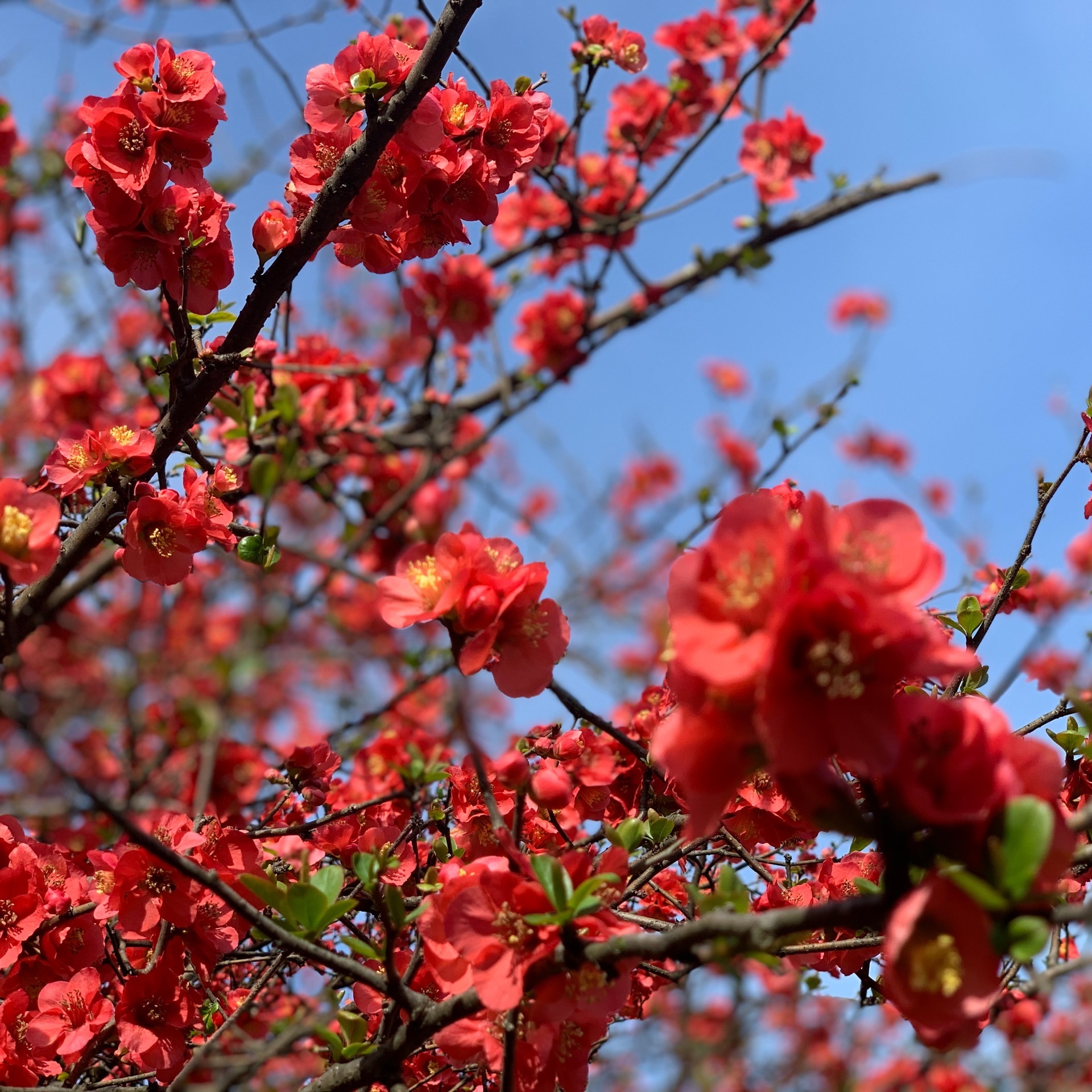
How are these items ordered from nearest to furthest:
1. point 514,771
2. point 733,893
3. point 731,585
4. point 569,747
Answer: point 731,585 → point 733,893 → point 514,771 → point 569,747

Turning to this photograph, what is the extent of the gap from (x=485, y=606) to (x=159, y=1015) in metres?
1.00

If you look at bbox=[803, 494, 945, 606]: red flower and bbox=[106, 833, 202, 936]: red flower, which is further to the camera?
bbox=[106, 833, 202, 936]: red flower

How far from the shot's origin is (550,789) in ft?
4.47

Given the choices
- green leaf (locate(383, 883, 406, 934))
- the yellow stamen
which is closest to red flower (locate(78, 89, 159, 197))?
the yellow stamen

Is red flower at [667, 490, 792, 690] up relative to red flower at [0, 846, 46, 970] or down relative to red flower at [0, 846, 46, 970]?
down

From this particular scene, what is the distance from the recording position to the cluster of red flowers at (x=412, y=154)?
1.61 meters

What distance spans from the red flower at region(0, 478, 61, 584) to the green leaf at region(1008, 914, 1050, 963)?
1.24 metres

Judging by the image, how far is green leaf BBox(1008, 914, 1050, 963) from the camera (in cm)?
71

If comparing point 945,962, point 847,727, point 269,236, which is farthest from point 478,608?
point 269,236

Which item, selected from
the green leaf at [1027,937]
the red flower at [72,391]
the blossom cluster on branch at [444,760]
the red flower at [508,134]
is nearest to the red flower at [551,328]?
the blossom cluster on branch at [444,760]

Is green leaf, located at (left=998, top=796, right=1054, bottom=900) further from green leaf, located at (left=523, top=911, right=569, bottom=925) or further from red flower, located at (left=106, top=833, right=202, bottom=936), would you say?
red flower, located at (left=106, top=833, right=202, bottom=936)

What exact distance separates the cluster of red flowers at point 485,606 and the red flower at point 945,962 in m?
0.65

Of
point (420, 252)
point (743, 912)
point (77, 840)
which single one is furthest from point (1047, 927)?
point (77, 840)

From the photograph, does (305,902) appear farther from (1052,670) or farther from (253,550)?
(1052,670)
